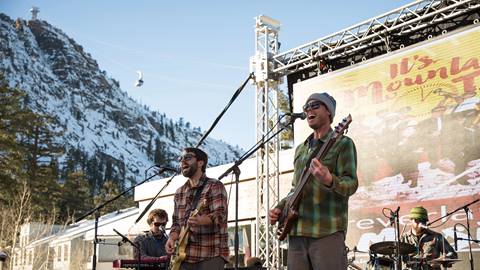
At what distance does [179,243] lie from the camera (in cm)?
484

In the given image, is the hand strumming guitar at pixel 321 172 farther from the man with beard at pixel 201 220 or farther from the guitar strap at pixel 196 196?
the guitar strap at pixel 196 196

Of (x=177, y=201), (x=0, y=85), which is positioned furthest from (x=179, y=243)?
(x=0, y=85)

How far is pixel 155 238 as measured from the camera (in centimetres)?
737

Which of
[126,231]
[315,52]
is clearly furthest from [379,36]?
[126,231]

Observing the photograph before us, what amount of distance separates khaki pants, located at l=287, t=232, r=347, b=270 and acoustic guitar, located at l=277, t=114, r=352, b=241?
0.09 meters

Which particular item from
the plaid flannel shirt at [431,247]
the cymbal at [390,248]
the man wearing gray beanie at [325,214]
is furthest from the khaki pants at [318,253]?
the plaid flannel shirt at [431,247]

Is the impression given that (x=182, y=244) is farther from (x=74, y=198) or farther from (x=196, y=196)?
(x=74, y=198)

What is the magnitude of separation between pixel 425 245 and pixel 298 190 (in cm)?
476

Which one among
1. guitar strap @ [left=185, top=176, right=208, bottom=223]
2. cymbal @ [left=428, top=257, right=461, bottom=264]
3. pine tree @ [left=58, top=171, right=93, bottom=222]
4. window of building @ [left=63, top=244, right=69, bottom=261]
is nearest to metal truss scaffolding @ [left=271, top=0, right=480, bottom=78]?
cymbal @ [left=428, top=257, right=461, bottom=264]

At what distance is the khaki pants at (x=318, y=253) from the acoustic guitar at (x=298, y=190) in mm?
91

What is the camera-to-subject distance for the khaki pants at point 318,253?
137 inches

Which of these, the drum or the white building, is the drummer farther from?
the white building

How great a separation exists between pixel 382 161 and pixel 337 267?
793 centimetres

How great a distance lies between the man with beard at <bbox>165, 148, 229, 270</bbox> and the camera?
483 cm
